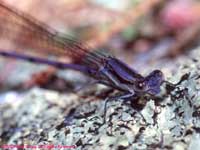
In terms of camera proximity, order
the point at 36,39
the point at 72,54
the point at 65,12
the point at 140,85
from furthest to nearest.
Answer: the point at 65,12
the point at 36,39
the point at 72,54
the point at 140,85

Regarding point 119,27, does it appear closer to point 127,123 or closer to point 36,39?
point 36,39

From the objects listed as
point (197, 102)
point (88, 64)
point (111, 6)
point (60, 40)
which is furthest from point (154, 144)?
point (111, 6)

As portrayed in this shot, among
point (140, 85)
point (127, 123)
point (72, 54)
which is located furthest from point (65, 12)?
point (127, 123)

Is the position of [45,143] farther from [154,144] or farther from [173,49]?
[173,49]

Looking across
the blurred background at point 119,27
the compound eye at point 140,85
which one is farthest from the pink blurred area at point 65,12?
the compound eye at point 140,85

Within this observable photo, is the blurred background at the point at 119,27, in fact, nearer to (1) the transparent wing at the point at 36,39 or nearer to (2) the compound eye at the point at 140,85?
(1) the transparent wing at the point at 36,39
